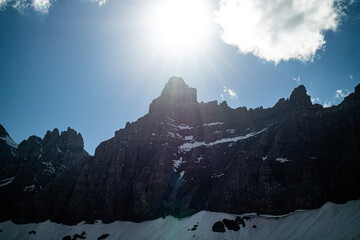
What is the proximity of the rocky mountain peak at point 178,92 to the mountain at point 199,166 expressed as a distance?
38.5 inches

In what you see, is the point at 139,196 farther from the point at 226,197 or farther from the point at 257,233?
the point at 257,233

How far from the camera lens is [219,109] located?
5650 inches

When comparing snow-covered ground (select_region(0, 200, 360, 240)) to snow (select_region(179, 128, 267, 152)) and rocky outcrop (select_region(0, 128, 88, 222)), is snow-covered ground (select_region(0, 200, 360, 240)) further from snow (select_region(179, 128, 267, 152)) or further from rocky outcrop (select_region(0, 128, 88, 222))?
snow (select_region(179, 128, 267, 152))

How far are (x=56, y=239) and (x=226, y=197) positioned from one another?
69004mm

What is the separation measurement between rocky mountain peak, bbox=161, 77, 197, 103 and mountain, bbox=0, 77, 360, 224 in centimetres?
98

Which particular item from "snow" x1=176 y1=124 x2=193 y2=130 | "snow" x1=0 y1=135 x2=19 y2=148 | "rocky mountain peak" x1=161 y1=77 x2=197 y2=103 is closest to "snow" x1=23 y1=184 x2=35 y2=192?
"snow" x1=0 y1=135 x2=19 y2=148

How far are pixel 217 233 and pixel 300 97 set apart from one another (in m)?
67.0

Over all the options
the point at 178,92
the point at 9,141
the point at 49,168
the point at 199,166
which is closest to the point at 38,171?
the point at 49,168

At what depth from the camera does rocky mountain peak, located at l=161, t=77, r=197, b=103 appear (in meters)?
160

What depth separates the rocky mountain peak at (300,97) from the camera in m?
110

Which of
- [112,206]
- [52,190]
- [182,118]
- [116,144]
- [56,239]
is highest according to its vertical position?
[182,118]

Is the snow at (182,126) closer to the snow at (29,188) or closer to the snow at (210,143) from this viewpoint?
the snow at (210,143)

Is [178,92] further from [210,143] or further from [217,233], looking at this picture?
[217,233]

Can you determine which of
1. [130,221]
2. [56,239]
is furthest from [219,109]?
[56,239]
